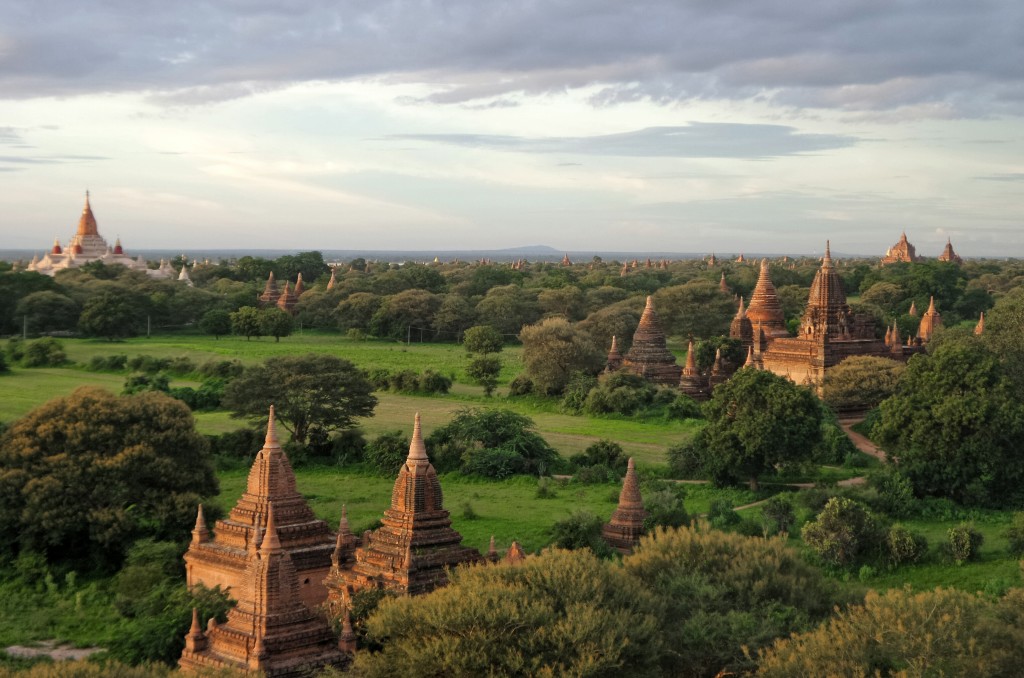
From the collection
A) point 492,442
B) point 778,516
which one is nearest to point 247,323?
point 492,442

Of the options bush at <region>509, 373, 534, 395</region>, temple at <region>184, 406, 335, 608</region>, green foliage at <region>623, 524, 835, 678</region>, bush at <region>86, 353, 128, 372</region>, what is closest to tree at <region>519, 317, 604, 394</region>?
bush at <region>509, 373, 534, 395</region>

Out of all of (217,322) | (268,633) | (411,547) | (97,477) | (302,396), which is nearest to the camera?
(268,633)

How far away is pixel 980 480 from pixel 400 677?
21.2m

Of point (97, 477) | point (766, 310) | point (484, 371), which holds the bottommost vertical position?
point (484, 371)

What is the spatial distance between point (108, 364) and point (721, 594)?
45121mm

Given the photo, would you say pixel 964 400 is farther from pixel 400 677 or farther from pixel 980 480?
pixel 400 677

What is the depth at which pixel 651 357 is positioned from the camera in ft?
162

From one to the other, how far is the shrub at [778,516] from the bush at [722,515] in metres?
0.73

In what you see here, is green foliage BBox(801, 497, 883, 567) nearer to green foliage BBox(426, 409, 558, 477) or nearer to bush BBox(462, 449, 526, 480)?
green foliage BBox(426, 409, 558, 477)

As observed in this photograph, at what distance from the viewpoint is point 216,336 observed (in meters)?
74.2

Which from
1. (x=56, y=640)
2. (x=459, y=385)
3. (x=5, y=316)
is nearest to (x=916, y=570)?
(x=56, y=640)

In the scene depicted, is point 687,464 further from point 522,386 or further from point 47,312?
point 47,312

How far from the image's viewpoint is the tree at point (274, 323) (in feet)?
235

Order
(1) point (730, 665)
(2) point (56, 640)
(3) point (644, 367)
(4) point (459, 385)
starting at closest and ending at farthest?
(1) point (730, 665), (2) point (56, 640), (3) point (644, 367), (4) point (459, 385)
